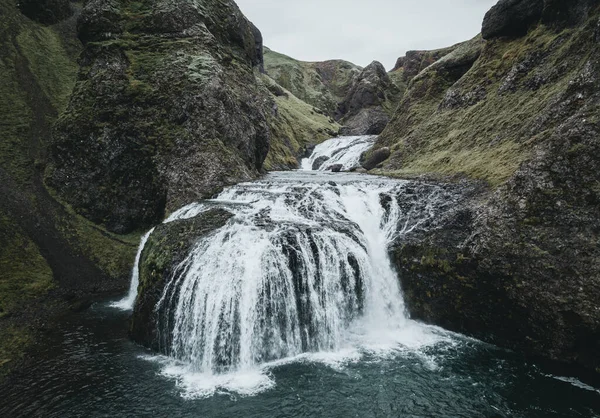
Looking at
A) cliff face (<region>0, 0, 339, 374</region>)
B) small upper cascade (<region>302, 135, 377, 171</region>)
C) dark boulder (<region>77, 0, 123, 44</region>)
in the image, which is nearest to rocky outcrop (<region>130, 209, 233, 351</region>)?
cliff face (<region>0, 0, 339, 374</region>)

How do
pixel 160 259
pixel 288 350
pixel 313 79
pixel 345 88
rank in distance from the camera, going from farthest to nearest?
pixel 345 88 → pixel 313 79 → pixel 160 259 → pixel 288 350

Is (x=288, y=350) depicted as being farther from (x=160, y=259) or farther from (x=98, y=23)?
(x=98, y=23)

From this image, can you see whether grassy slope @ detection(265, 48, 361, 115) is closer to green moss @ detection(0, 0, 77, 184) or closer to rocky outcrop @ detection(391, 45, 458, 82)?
rocky outcrop @ detection(391, 45, 458, 82)

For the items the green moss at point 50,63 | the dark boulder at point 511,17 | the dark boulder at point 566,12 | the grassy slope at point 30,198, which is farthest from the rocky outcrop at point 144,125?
the dark boulder at point 511,17

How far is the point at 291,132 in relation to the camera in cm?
7488

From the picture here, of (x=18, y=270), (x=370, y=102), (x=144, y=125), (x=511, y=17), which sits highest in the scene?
(x=370, y=102)

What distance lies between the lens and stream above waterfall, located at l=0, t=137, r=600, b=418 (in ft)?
38.0

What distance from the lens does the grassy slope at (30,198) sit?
66.0 ft

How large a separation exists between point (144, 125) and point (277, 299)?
21856mm

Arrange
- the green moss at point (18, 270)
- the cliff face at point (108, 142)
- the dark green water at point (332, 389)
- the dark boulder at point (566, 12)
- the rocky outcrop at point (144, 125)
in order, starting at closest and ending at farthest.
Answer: the dark green water at point (332, 389) → the green moss at point (18, 270) → the cliff face at point (108, 142) → the dark boulder at point (566, 12) → the rocky outcrop at point (144, 125)

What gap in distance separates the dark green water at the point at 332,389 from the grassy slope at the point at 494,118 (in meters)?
10.2

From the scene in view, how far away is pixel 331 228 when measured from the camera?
1928cm

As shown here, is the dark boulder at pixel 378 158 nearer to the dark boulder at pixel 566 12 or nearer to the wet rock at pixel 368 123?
the dark boulder at pixel 566 12

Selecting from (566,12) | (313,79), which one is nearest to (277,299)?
(566,12)
